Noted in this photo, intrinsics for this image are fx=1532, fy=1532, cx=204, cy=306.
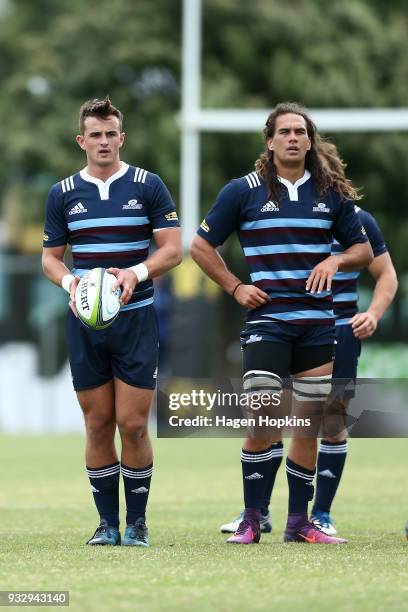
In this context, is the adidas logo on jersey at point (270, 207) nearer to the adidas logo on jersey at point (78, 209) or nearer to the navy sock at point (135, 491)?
the adidas logo on jersey at point (78, 209)

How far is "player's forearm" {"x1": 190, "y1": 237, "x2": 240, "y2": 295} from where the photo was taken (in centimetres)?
830

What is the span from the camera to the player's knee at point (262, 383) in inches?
315

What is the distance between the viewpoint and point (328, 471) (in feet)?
30.6

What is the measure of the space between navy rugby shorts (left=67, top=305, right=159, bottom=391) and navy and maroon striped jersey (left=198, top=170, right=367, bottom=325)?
23.7 inches

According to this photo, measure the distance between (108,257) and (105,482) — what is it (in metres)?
1.21

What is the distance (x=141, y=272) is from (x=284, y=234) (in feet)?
2.60

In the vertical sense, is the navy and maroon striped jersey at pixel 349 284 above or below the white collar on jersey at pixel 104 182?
below

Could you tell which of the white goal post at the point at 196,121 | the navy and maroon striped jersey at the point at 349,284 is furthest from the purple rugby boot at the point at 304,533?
the white goal post at the point at 196,121

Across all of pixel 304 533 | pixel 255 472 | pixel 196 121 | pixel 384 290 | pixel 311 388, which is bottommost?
pixel 304 533

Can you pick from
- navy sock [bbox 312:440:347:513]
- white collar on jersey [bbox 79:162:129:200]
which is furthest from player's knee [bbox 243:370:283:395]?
navy sock [bbox 312:440:347:513]

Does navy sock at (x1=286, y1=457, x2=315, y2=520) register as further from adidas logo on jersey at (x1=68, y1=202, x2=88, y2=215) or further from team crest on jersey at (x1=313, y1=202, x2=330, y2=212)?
adidas logo on jersey at (x1=68, y1=202, x2=88, y2=215)

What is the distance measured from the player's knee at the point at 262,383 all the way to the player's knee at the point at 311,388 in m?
0.10

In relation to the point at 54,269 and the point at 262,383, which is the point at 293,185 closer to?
the point at 262,383

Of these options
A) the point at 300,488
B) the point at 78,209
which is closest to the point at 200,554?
the point at 300,488
